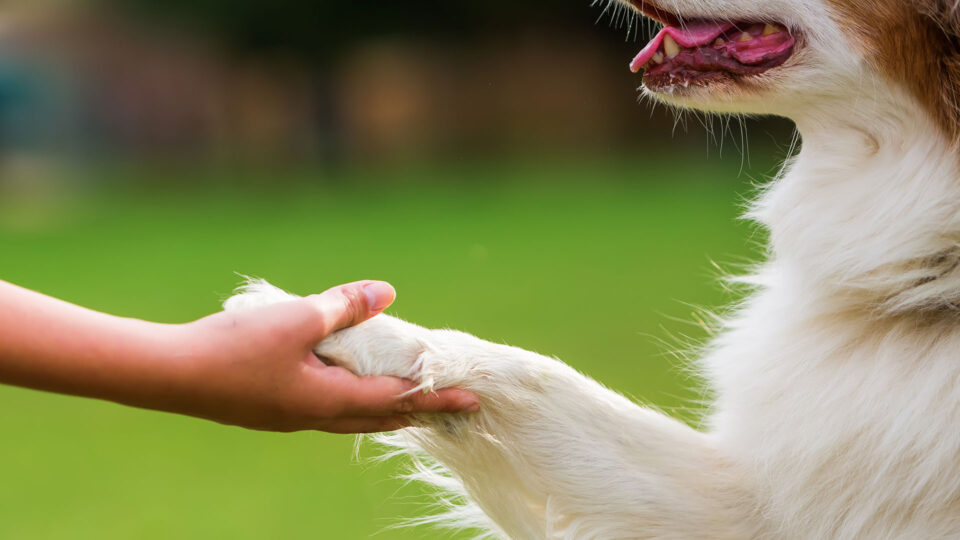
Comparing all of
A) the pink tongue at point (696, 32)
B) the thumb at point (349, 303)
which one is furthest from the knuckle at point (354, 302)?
the pink tongue at point (696, 32)

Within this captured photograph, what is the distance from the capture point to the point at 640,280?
9.04m

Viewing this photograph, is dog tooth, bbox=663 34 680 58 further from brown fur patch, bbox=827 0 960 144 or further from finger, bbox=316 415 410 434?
finger, bbox=316 415 410 434

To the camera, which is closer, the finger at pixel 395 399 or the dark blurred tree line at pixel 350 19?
the finger at pixel 395 399

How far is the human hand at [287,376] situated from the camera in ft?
6.08

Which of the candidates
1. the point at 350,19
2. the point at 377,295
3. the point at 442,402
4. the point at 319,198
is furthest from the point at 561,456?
the point at 350,19

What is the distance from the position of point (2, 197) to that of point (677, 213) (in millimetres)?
8430

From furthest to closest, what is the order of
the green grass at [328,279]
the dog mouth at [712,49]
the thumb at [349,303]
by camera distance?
the green grass at [328,279]
the dog mouth at [712,49]
the thumb at [349,303]

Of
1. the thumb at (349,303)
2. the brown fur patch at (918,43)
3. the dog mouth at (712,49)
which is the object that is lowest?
the thumb at (349,303)

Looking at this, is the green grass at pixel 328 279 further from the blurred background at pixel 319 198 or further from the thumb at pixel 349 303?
the thumb at pixel 349 303

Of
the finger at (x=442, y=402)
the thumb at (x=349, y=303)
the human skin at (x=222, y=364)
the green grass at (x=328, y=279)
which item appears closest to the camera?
the human skin at (x=222, y=364)

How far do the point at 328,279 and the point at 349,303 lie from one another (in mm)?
6993

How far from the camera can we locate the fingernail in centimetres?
209

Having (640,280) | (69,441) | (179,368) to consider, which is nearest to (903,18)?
(179,368)

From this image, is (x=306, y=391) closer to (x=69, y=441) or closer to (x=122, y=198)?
(x=69, y=441)
